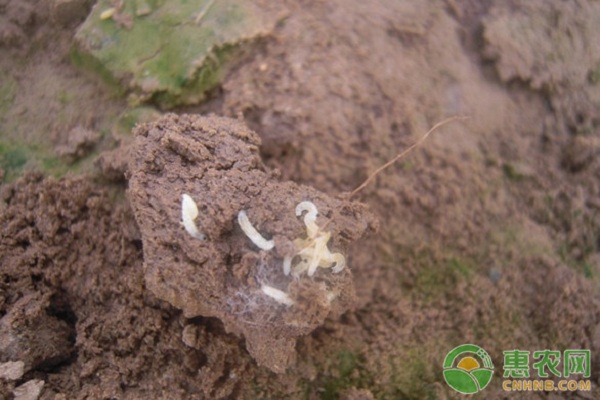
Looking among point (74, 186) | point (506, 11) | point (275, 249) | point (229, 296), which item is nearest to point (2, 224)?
point (74, 186)

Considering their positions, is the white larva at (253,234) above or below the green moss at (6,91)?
below

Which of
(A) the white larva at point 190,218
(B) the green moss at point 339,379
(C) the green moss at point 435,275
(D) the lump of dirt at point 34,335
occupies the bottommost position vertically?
(B) the green moss at point 339,379

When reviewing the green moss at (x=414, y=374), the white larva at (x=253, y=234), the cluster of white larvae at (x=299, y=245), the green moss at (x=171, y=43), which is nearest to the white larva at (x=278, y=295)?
the cluster of white larvae at (x=299, y=245)

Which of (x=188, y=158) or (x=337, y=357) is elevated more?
(x=188, y=158)

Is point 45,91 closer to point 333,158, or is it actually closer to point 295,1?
point 295,1

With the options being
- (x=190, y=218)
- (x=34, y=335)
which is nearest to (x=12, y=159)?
(x=34, y=335)

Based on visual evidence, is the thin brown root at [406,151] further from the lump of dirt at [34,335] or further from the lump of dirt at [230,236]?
the lump of dirt at [34,335]

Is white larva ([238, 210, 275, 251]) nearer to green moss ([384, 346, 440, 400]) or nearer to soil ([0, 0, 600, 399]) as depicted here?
soil ([0, 0, 600, 399])
